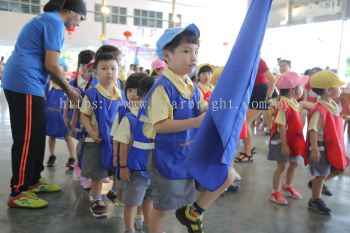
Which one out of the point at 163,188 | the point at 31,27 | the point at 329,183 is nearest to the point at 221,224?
the point at 163,188

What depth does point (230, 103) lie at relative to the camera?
124 centimetres

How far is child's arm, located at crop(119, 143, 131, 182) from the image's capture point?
73.4 inches

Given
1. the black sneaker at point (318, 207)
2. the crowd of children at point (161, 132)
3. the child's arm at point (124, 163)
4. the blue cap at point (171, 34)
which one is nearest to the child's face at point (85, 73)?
the crowd of children at point (161, 132)

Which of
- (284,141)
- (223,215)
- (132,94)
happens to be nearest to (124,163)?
(132,94)

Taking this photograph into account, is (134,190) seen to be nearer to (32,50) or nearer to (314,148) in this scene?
(32,50)

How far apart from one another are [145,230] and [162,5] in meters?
15.5

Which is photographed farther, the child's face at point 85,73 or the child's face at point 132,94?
the child's face at point 85,73

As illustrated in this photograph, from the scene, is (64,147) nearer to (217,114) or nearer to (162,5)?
(217,114)

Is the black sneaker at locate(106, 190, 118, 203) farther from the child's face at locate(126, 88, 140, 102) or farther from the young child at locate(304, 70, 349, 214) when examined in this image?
the young child at locate(304, 70, 349, 214)

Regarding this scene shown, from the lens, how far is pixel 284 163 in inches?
108

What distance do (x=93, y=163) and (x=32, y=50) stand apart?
874mm

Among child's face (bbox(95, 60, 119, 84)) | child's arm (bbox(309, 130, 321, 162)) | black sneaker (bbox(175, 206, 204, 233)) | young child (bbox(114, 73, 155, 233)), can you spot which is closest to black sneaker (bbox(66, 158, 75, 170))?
child's face (bbox(95, 60, 119, 84))

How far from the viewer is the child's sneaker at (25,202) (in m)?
2.37

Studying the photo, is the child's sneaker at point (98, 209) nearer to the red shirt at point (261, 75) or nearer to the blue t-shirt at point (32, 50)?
the blue t-shirt at point (32, 50)
